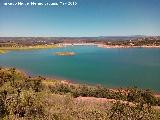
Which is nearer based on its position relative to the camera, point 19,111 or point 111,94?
point 19,111

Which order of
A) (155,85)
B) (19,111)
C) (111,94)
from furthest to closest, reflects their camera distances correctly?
(155,85), (111,94), (19,111)

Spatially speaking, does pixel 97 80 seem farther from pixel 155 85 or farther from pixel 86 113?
pixel 86 113

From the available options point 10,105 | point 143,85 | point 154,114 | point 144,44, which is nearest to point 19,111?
point 10,105

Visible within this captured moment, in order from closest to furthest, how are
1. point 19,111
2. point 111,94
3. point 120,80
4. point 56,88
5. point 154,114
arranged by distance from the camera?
point 154,114, point 19,111, point 111,94, point 56,88, point 120,80

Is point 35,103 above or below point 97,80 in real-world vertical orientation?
above

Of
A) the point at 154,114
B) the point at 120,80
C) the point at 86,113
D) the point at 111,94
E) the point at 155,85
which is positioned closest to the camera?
the point at 154,114

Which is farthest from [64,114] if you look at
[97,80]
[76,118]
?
[97,80]

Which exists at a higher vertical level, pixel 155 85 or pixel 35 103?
pixel 35 103

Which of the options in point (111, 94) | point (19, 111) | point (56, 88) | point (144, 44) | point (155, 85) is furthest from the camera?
point (144, 44)

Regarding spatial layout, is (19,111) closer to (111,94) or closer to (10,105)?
A: (10,105)
